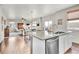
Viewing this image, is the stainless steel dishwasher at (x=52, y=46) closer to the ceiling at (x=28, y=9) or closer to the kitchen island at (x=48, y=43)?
the kitchen island at (x=48, y=43)

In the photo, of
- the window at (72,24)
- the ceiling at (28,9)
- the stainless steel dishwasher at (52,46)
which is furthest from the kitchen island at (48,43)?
the ceiling at (28,9)

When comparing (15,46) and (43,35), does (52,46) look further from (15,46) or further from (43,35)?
(15,46)

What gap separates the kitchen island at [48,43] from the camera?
1820 millimetres

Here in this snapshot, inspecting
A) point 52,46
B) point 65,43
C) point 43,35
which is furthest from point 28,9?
point 65,43

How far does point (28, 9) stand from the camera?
1747 mm

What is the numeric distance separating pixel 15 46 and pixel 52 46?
28.1 inches

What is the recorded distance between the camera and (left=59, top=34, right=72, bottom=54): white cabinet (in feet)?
6.07

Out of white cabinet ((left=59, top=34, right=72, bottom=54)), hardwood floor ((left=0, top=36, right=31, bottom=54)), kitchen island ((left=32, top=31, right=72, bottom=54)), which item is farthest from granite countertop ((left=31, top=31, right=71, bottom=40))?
hardwood floor ((left=0, top=36, right=31, bottom=54))

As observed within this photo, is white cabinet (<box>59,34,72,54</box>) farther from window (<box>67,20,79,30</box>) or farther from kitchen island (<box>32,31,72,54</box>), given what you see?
window (<box>67,20,79,30</box>)
